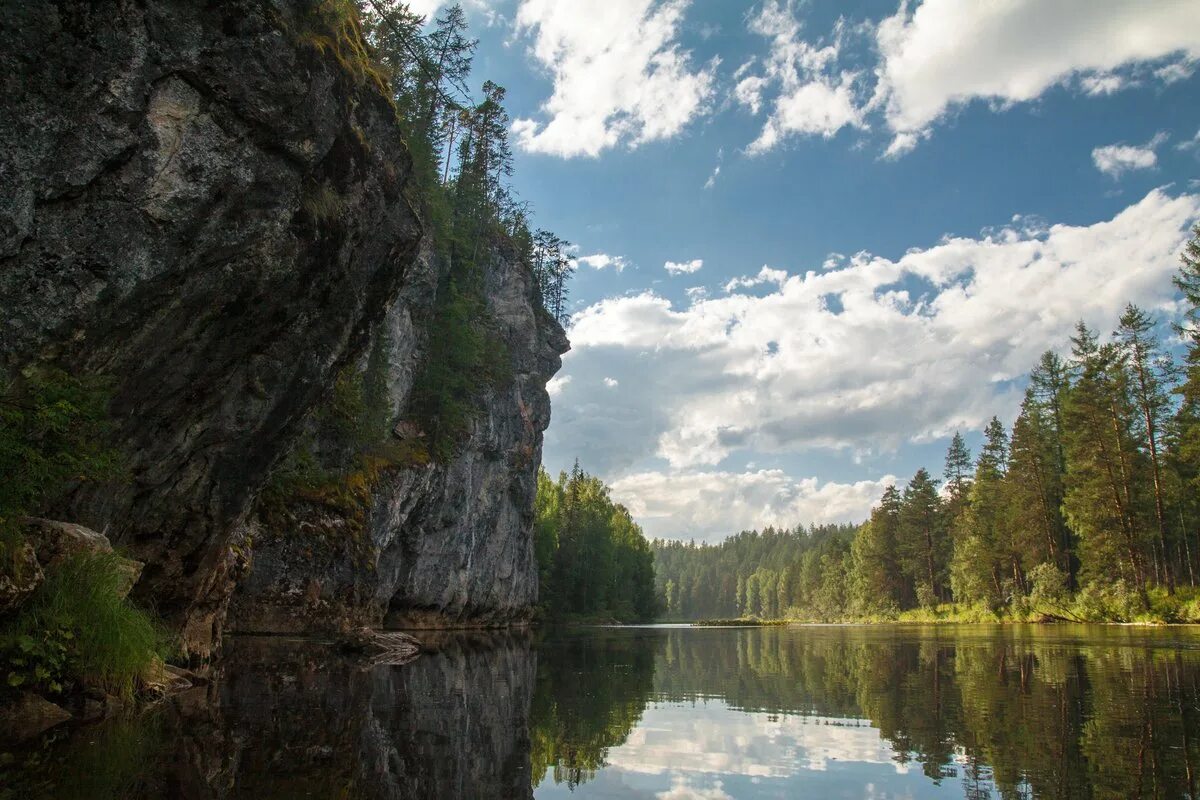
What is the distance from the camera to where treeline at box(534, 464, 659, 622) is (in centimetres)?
8694

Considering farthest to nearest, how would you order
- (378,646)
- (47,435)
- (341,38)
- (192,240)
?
(378,646) → (341,38) → (192,240) → (47,435)

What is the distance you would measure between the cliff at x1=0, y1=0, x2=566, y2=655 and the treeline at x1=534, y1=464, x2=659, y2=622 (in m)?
65.9

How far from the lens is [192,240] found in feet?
37.9

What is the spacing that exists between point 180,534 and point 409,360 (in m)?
25.2

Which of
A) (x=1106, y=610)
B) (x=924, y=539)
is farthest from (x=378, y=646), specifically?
(x=924, y=539)

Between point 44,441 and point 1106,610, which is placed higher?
point 44,441

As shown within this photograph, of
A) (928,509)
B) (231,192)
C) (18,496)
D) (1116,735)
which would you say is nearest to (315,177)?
(231,192)

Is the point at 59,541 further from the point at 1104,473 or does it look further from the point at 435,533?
the point at 1104,473

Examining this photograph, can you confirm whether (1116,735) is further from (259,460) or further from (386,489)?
(386,489)

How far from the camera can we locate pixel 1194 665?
54.9 feet

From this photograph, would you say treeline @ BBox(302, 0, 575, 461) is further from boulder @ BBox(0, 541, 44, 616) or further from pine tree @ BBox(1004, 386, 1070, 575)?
pine tree @ BBox(1004, 386, 1070, 575)

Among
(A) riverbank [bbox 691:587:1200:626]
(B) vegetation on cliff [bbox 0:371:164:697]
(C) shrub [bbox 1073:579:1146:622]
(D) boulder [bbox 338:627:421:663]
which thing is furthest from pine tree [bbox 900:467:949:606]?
(B) vegetation on cliff [bbox 0:371:164:697]

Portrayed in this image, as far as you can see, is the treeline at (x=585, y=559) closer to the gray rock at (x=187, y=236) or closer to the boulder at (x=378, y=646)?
the boulder at (x=378, y=646)

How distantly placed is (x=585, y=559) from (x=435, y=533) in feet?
171
